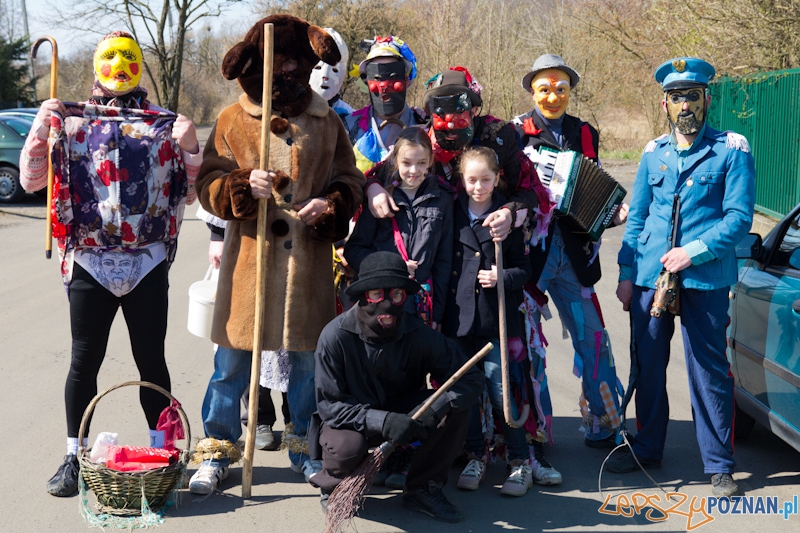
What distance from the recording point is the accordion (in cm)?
457

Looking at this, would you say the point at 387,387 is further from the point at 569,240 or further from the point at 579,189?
the point at 579,189

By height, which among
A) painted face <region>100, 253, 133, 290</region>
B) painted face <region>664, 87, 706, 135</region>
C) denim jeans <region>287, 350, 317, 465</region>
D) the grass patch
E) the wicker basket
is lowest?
the wicker basket

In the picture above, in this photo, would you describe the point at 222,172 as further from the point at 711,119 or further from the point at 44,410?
the point at 711,119

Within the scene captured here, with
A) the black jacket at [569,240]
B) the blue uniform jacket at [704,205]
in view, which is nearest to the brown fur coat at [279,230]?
the black jacket at [569,240]

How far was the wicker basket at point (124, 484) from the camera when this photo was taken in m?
3.79

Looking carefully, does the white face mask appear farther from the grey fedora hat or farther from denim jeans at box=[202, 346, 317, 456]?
denim jeans at box=[202, 346, 317, 456]

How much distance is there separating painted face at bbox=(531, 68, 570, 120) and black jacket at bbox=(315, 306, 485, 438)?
163cm

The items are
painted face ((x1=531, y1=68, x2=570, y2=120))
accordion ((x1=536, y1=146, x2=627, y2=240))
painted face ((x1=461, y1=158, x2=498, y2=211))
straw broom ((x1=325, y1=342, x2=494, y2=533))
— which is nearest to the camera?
straw broom ((x1=325, y1=342, x2=494, y2=533))

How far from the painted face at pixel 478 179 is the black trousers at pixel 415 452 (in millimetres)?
1039

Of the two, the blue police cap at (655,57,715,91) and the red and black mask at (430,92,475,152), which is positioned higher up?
the blue police cap at (655,57,715,91)

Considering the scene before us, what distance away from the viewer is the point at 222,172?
414 centimetres

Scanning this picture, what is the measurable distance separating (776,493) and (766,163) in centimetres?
956

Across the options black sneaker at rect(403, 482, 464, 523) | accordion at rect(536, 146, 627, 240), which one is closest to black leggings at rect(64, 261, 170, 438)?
black sneaker at rect(403, 482, 464, 523)

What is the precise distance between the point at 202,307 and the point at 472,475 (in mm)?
1801
